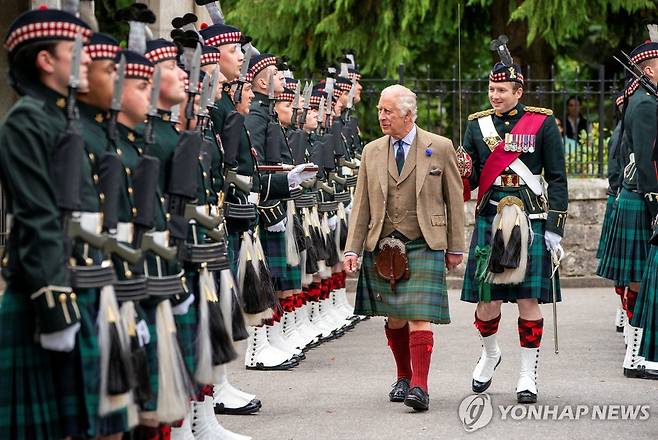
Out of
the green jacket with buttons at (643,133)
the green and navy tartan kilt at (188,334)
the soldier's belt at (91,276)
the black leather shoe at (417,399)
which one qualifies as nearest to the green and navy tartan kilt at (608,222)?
the green jacket with buttons at (643,133)

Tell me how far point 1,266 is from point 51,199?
369 millimetres

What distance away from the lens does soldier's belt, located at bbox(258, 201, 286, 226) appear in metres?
9.38

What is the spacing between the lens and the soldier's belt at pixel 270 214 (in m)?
9.38

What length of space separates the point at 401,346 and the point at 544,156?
139 cm

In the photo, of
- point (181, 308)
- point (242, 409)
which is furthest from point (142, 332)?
point (242, 409)

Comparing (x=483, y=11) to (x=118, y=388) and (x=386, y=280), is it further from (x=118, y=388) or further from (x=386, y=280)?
(x=118, y=388)

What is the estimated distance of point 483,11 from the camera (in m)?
17.5

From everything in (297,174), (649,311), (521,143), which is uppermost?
(521,143)

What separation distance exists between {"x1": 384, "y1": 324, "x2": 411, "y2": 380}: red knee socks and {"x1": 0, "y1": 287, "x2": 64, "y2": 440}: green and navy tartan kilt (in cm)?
366

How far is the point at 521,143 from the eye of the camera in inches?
328

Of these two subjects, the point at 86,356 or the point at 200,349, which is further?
the point at 200,349

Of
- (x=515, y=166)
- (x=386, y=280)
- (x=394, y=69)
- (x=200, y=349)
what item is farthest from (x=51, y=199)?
(x=394, y=69)

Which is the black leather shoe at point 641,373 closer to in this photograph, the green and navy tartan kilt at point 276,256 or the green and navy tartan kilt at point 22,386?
the green and navy tartan kilt at point 276,256

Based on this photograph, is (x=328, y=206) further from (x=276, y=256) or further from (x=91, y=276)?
(x=91, y=276)
